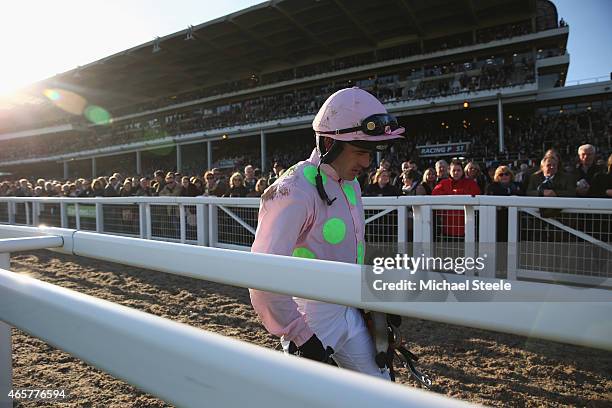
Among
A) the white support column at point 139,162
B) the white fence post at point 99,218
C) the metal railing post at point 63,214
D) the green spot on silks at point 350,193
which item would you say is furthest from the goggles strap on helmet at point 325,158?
the white support column at point 139,162

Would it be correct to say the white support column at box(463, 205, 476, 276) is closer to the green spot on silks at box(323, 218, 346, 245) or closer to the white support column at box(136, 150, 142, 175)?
the green spot on silks at box(323, 218, 346, 245)

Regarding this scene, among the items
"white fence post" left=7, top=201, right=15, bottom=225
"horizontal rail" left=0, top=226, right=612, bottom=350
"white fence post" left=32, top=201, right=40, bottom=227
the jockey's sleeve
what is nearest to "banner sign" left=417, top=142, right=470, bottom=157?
"white fence post" left=32, top=201, right=40, bottom=227

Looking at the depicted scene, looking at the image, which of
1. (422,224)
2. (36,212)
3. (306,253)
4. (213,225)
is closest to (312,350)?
(306,253)

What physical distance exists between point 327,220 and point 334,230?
0.05m

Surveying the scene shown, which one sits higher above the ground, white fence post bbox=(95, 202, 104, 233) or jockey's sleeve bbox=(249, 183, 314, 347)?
jockey's sleeve bbox=(249, 183, 314, 347)

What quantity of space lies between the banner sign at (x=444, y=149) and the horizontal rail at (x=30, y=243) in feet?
76.6

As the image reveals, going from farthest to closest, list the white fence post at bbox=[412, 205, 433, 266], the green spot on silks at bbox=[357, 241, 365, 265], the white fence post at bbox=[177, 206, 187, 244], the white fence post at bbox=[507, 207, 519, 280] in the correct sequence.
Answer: the white fence post at bbox=[177, 206, 187, 244] < the white fence post at bbox=[412, 205, 433, 266] < the white fence post at bbox=[507, 207, 519, 280] < the green spot on silks at bbox=[357, 241, 365, 265]

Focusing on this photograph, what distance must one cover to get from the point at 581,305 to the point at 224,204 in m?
6.04

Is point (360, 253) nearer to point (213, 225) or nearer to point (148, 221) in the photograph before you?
point (213, 225)

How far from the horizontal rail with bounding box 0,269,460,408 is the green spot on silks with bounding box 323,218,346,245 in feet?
2.92

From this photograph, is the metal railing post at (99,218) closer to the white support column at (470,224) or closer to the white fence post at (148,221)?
the white fence post at (148,221)

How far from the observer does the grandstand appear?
23.2m

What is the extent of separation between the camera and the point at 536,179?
493 cm

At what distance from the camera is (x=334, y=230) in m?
1.55
